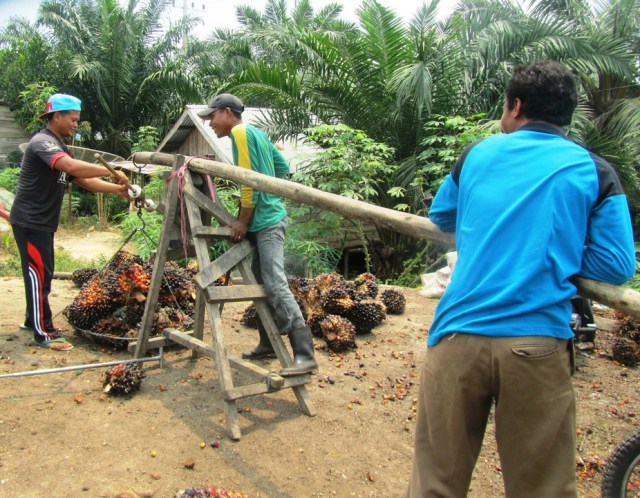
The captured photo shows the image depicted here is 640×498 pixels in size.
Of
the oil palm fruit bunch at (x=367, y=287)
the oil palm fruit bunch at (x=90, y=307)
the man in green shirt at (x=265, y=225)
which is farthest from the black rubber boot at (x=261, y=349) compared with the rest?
the oil palm fruit bunch at (x=367, y=287)

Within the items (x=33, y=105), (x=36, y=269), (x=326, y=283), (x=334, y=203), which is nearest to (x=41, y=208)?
(x=36, y=269)

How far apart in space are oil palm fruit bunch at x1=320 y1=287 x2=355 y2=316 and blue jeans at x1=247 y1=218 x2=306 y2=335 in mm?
1437

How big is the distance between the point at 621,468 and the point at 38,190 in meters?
4.62

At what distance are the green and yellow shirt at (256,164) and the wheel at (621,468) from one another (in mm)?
2585

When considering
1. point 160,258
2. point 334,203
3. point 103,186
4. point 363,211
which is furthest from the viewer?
point 103,186

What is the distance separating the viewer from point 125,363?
4.20 meters

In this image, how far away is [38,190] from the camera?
15.6 ft

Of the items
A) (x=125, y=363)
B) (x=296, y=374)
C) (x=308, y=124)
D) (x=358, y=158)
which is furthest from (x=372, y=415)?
(x=308, y=124)

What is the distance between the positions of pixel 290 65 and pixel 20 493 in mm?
9458

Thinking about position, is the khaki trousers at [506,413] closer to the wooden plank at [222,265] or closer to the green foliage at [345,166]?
the wooden plank at [222,265]

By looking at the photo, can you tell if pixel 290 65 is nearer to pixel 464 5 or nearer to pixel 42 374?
pixel 464 5

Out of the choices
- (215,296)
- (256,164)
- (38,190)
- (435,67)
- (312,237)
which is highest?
(435,67)

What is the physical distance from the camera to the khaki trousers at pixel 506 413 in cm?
183

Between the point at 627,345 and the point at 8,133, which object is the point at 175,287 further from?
the point at 8,133
